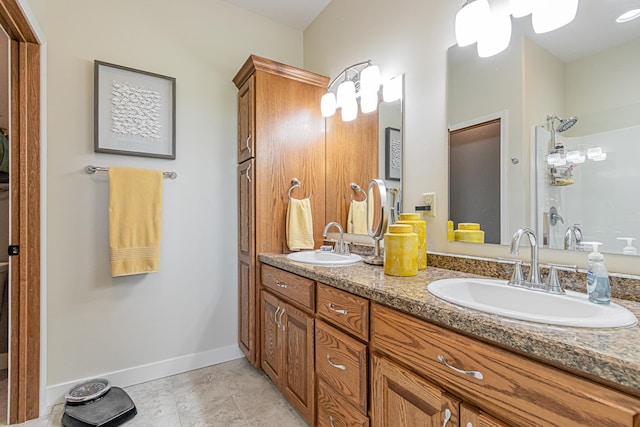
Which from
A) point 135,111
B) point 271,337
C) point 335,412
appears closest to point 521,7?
point 335,412

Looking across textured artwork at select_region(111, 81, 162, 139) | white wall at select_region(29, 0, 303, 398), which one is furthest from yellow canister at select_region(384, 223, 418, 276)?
textured artwork at select_region(111, 81, 162, 139)

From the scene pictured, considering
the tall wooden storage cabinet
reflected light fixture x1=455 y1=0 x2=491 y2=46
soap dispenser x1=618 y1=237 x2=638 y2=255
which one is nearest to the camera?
soap dispenser x1=618 y1=237 x2=638 y2=255

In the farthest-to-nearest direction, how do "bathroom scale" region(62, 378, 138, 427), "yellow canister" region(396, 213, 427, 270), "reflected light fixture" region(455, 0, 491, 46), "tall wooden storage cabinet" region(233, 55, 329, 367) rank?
1. "tall wooden storage cabinet" region(233, 55, 329, 367)
2. "bathroom scale" region(62, 378, 138, 427)
3. "yellow canister" region(396, 213, 427, 270)
4. "reflected light fixture" region(455, 0, 491, 46)

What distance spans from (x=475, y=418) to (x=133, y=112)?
2.25 meters

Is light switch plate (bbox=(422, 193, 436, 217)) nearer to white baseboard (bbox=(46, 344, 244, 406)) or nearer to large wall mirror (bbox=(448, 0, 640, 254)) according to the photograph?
large wall mirror (bbox=(448, 0, 640, 254))

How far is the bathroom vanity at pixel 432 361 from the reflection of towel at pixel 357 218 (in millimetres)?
593

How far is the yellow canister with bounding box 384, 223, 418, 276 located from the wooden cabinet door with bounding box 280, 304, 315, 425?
44cm

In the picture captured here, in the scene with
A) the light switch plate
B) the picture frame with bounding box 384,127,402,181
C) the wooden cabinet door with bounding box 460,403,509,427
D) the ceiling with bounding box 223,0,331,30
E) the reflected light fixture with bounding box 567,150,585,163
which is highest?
the ceiling with bounding box 223,0,331,30

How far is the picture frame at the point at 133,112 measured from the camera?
1.85 m

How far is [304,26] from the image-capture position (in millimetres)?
2545

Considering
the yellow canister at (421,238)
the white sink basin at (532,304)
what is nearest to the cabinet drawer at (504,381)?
the white sink basin at (532,304)

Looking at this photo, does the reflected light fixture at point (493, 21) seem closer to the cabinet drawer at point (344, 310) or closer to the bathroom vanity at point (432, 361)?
the bathroom vanity at point (432, 361)

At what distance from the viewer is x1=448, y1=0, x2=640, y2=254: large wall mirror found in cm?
95

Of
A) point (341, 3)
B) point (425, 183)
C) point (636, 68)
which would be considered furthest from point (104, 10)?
point (636, 68)
